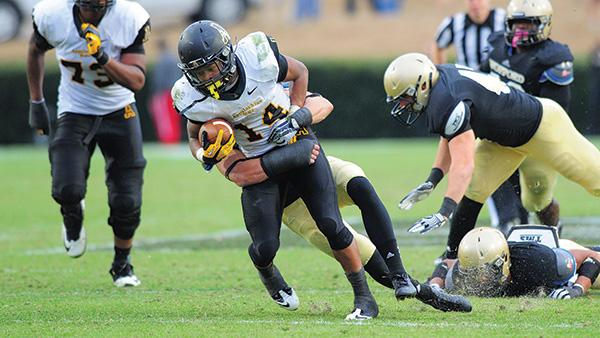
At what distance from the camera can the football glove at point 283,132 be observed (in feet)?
17.0

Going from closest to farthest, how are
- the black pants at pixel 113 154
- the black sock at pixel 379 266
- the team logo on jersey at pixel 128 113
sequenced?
the black sock at pixel 379 266, the black pants at pixel 113 154, the team logo on jersey at pixel 128 113

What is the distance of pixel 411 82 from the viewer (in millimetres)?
5684

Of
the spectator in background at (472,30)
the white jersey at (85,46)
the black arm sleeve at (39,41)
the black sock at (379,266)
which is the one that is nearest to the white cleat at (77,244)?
the white jersey at (85,46)

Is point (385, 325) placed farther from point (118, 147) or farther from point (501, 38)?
point (501, 38)

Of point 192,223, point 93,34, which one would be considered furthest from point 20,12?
point 93,34

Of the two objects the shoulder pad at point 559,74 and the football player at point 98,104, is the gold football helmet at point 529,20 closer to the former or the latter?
the shoulder pad at point 559,74

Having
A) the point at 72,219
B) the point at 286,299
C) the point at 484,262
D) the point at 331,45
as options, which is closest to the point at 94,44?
the point at 72,219

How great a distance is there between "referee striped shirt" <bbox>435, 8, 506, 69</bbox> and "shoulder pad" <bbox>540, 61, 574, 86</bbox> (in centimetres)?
179

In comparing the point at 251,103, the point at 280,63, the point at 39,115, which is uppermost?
the point at 280,63

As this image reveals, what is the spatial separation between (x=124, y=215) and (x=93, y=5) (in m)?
1.28

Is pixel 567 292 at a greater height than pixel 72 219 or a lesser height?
greater

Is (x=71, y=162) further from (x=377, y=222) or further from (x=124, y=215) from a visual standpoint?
(x=377, y=222)

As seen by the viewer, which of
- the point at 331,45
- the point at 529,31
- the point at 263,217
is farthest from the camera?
the point at 331,45

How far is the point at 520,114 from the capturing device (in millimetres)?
6148
